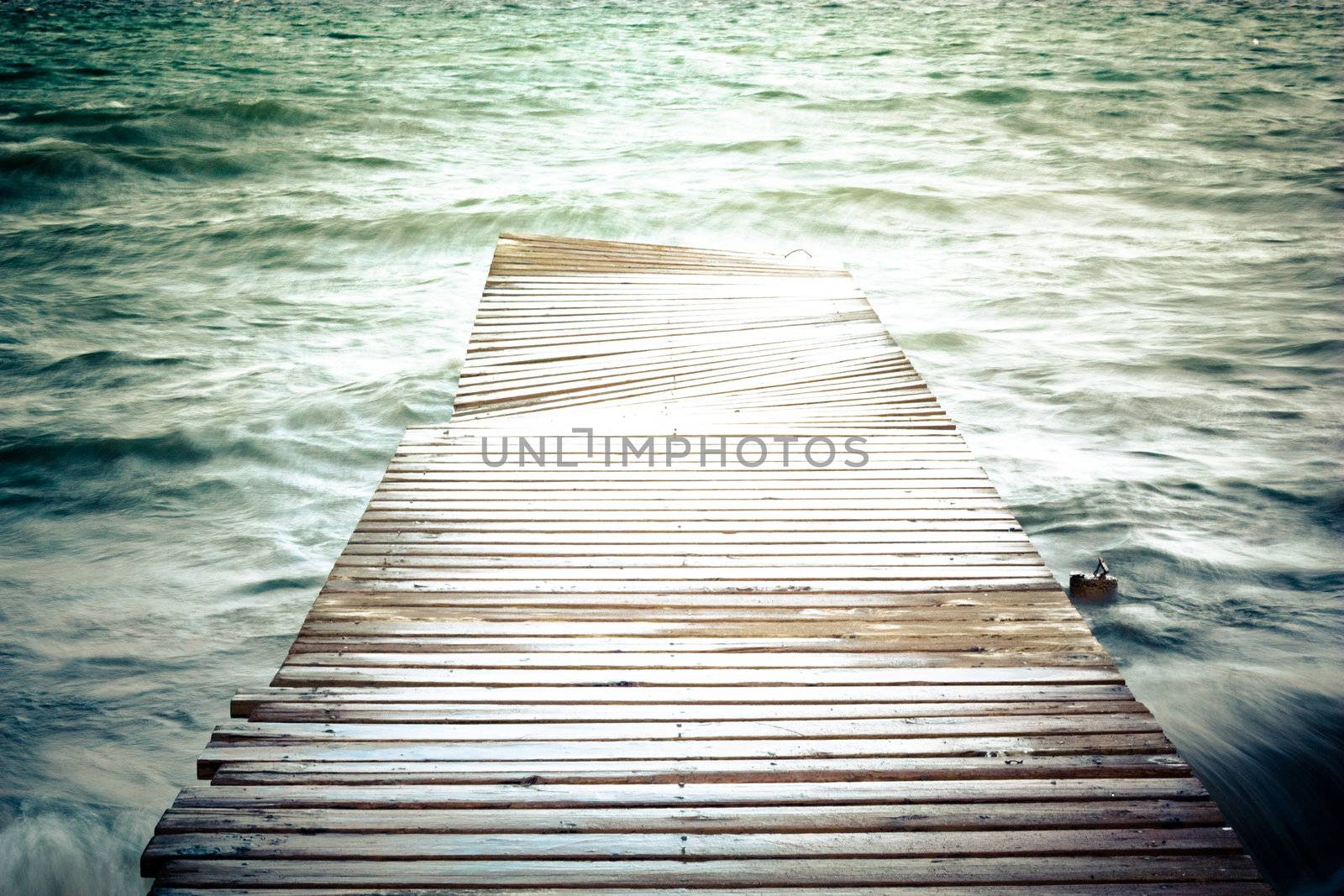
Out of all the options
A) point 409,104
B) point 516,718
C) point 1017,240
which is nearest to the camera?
point 516,718

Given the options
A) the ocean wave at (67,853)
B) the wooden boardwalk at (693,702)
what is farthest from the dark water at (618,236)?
the wooden boardwalk at (693,702)

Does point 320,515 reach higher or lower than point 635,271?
lower

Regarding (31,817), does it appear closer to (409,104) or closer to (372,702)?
(372,702)

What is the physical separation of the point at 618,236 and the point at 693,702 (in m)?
7.69

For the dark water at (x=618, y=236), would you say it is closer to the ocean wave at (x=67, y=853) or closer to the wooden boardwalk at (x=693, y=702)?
the ocean wave at (x=67, y=853)

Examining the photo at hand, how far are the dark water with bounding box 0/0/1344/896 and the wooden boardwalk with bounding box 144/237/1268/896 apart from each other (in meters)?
1.00

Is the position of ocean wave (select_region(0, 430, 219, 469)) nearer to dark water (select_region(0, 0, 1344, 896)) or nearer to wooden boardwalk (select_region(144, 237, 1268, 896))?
dark water (select_region(0, 0, 1344, 896))

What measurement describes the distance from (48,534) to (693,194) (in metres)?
7.21

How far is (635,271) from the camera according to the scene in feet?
18.7

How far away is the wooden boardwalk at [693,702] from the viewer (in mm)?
1903

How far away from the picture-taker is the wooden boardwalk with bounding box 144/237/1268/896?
1.90m

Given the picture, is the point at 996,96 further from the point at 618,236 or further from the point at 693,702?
the point at 693,702

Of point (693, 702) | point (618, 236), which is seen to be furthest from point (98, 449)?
point (618, 236)

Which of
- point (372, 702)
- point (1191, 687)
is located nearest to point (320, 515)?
point (372, 702)
